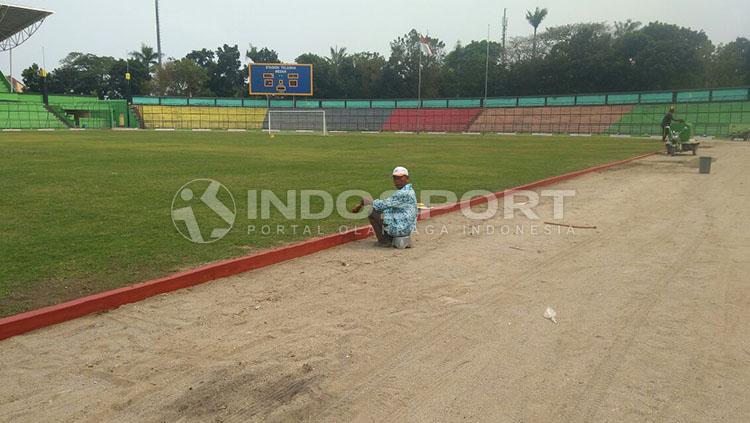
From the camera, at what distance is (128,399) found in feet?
10.5

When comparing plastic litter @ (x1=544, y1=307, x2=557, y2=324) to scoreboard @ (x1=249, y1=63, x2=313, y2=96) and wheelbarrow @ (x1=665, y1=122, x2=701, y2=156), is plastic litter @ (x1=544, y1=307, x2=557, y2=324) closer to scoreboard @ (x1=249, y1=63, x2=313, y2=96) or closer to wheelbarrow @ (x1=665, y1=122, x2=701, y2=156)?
wheelbarrow @ (x1=665, y1=122, x2=701, y2=156)

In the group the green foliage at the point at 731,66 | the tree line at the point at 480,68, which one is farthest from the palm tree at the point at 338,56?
the green foliage at the point at 731,66

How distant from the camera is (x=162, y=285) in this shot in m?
5.05

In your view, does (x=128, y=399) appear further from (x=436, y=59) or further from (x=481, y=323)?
(x=436, y=59)

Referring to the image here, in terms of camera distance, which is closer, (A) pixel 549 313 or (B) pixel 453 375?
(B) pixel 453 375

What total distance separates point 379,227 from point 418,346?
10.3 feet

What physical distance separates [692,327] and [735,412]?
4.40 ft

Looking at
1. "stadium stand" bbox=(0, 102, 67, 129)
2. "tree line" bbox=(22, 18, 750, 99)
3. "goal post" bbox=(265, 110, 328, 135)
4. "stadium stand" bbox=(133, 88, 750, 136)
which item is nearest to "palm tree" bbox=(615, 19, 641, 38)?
"tree line" bbox=(22, 18, 750, 99)

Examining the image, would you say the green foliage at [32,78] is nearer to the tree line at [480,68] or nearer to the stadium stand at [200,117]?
the tree line at [480,68]

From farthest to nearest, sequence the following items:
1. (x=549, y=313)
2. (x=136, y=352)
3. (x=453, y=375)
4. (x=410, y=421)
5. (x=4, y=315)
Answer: (x=549, y=313) < (x=4, y=315) < (x=136, y=352) < (x=453, y=375) < (x=410, y=421)

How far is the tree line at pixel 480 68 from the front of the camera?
6172 centimetres

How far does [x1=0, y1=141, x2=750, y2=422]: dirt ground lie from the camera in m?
3.15

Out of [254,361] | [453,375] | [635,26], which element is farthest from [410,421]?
[635,26]

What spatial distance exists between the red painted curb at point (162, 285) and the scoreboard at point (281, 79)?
44.6m
